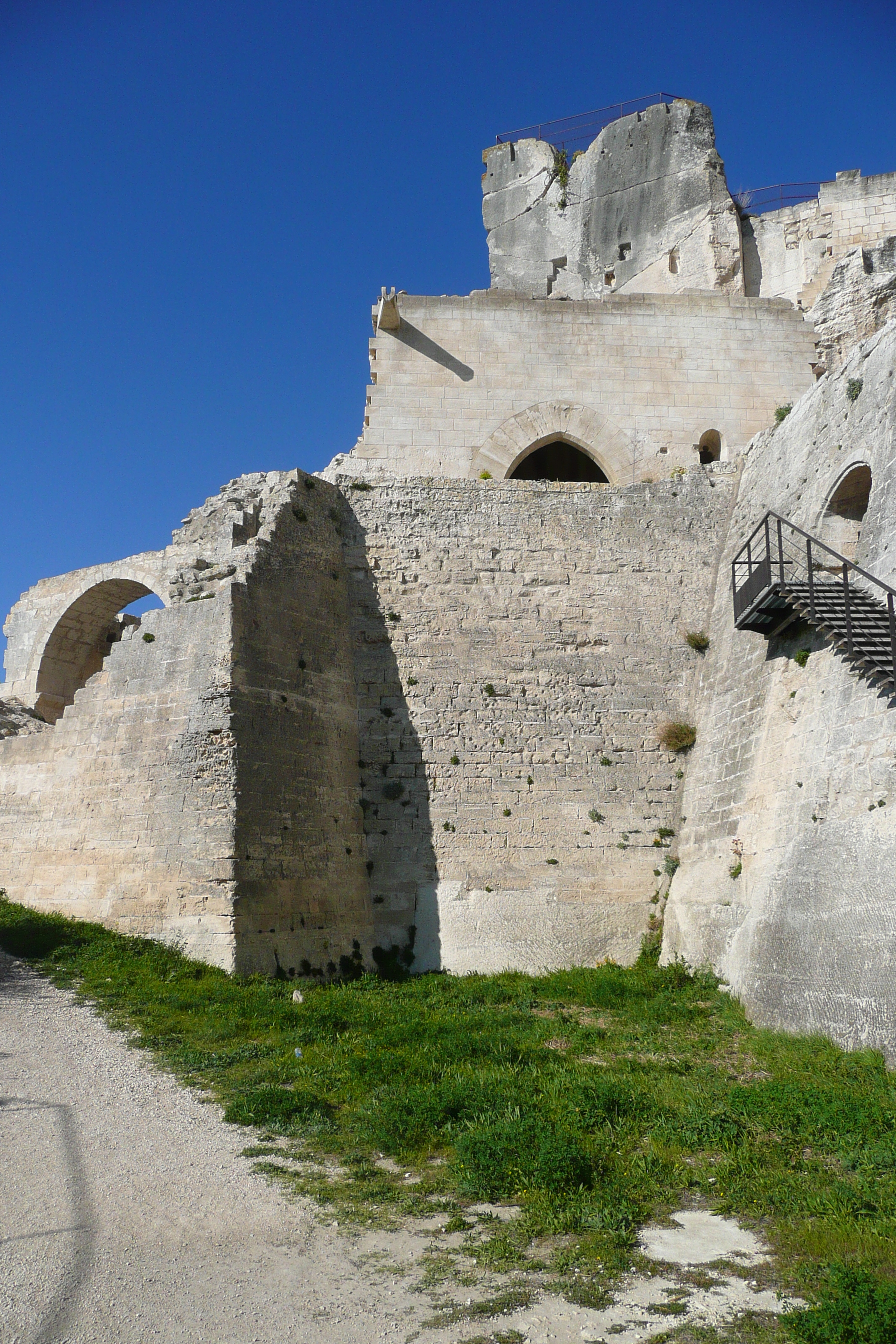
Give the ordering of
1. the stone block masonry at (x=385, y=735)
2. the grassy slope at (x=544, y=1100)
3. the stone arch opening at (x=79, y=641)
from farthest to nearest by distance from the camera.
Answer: the stone arch opening at (x=79, y=641) → the stone block masonry at (x=385, y=735) → the grassy slope at (x=544, y=1100)

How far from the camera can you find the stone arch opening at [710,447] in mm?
16656

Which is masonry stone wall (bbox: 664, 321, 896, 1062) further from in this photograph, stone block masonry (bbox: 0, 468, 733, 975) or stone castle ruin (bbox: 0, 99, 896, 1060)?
stone block masonry (bbox: 0, 468, 733, 975)

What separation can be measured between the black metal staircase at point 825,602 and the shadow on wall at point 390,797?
5.05 metres

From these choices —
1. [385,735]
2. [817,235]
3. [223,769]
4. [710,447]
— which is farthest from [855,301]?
[223,769]

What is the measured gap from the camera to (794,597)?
959cm

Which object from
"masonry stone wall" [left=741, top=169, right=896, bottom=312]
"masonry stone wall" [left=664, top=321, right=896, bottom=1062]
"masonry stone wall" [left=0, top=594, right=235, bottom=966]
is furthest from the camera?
"masonry stone wall" [left=741, top=169, right=896, bottom=312]

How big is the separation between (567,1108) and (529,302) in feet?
46.2

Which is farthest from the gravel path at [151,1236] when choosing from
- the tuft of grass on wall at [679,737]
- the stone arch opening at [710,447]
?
the stone arch opening at [710,447]

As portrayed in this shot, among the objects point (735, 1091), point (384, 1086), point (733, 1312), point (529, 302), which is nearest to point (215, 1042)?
point (384, 1086)

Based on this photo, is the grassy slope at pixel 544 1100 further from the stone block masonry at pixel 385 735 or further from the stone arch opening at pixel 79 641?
the stone arch opening at pixel 79 641

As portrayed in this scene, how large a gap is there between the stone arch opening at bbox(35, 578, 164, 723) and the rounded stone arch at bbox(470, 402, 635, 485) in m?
6.89

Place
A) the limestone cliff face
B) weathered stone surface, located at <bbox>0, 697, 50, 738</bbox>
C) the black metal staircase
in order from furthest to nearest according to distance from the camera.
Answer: the limestone cliff face
weathered stone surface, located at <bbox>0, 697, 50, 738</bbox>
the black metal staircase

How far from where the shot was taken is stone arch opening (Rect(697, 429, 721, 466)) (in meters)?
16.7

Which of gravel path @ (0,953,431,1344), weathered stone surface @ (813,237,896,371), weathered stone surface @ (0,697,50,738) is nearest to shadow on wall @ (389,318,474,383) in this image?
weathered stone surface @ (813,237,896,371)
